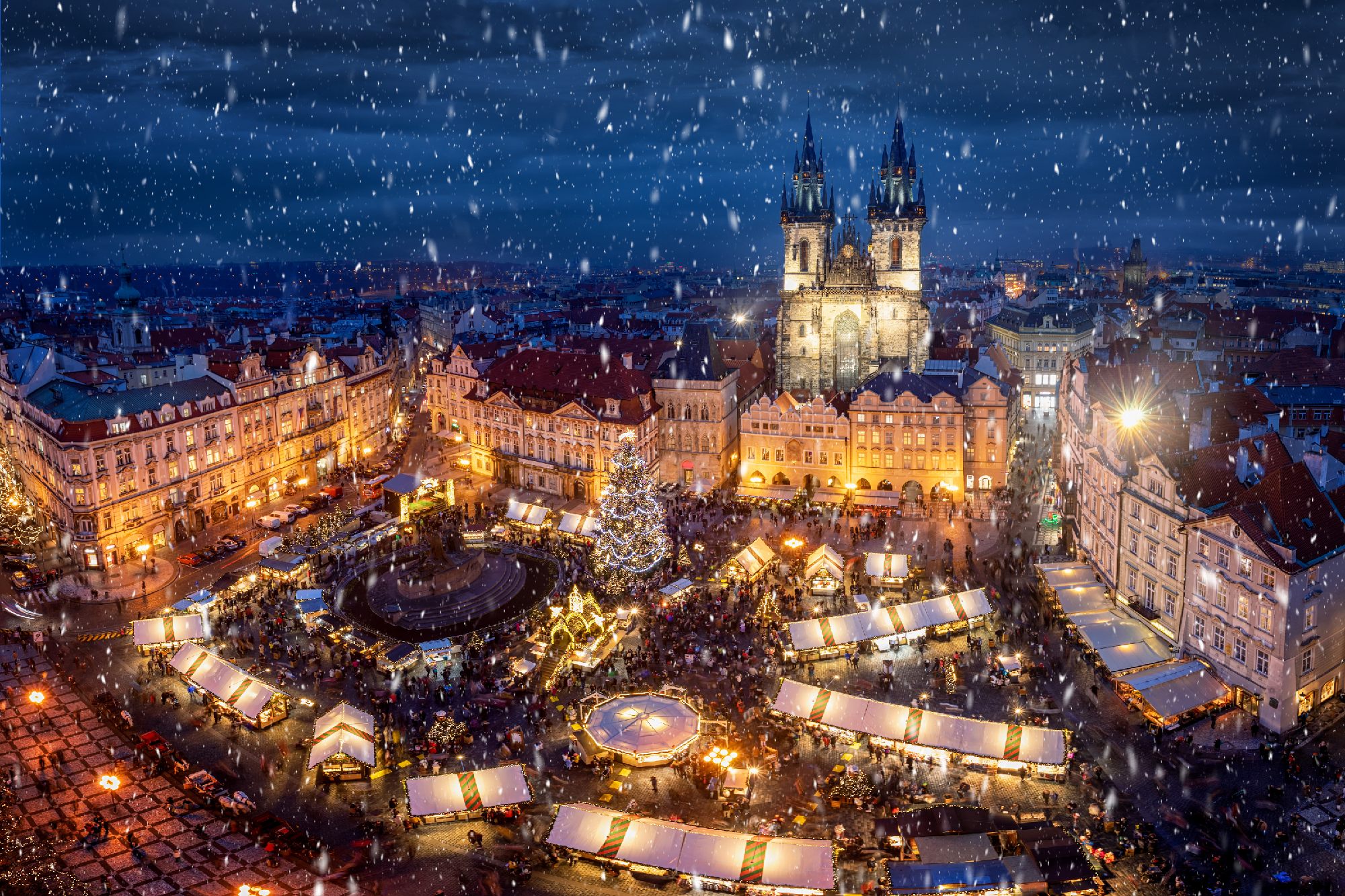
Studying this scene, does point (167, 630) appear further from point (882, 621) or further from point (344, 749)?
point (882, 621)

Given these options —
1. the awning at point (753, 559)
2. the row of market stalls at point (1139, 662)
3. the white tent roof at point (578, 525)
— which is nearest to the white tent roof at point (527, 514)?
the white tent roof at point (578, 525)

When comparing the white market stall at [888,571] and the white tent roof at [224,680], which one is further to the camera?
the white market stall at [888,571]

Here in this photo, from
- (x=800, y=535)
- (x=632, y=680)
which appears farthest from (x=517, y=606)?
(x=800, y=535)

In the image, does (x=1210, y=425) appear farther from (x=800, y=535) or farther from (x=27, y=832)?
(x=27, y=832)

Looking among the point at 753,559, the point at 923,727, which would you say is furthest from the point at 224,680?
the point at 923,727

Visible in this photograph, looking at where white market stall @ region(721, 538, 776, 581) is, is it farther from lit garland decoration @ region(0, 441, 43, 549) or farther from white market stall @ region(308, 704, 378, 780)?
lit garland decoration @ region(0, 441, 43, 549)

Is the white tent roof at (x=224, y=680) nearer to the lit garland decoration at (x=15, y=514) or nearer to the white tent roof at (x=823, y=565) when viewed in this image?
the lit garland decoration at (x=15, y=514)
